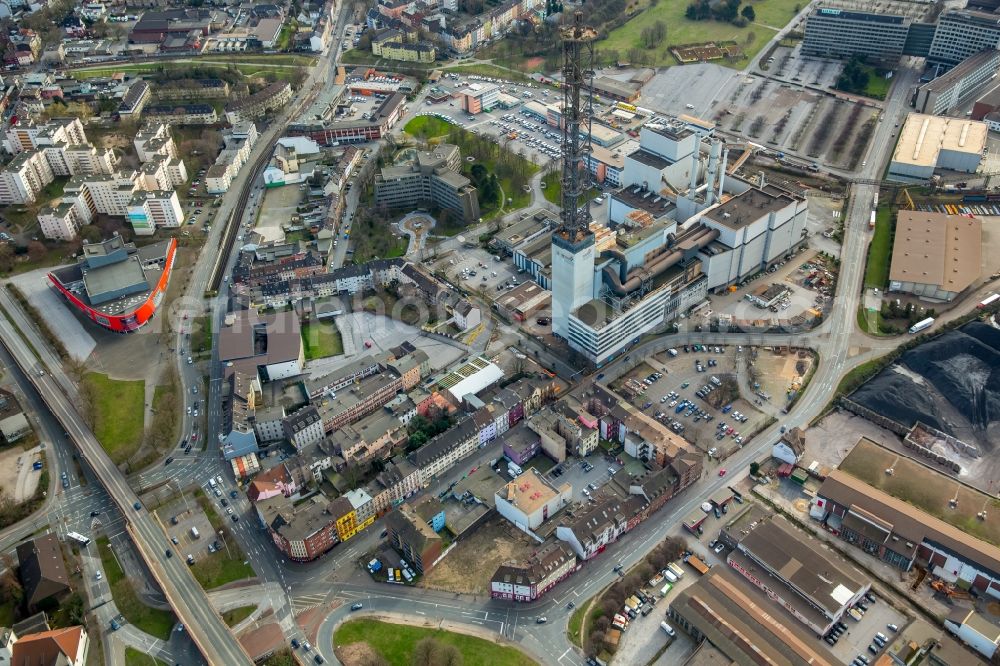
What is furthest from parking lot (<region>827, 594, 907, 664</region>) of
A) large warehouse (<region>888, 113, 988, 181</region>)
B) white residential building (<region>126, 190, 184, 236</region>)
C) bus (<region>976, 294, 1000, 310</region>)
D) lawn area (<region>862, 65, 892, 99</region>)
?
lawn area (<region>862, 65, 892, 99</region>)

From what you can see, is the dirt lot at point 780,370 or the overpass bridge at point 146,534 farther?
the dirt lot at point 780,370

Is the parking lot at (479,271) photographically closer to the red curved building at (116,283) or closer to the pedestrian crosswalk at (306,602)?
the red curved building at (116,283)

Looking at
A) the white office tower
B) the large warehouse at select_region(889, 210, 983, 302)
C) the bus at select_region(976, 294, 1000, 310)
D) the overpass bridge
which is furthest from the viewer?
the large warehouse at select_region(889, 210, 983, 302)

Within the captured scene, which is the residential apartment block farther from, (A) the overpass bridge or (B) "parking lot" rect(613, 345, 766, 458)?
(A) the overpass bridge

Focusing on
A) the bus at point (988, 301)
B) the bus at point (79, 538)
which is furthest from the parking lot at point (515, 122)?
the bus at point (79, 538)

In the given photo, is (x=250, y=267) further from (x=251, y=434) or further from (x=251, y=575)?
(x=251, y=575)

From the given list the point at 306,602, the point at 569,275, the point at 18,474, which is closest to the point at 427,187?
the point at 569,275

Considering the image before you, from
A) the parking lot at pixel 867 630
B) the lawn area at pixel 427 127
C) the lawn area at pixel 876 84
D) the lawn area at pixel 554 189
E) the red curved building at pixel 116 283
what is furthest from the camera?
the lawn area at pixel 876 84
